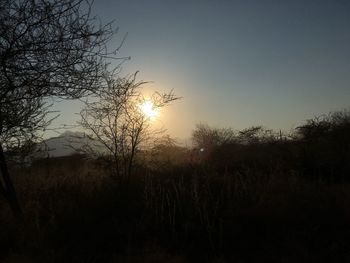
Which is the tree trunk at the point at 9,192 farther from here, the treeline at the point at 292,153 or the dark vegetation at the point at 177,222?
the treeline at the point at 292,153

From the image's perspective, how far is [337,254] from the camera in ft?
25.5

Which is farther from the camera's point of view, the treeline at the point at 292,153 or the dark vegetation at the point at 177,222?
the treeline at the point at 292,153

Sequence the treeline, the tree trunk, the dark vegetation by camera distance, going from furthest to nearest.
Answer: the treeline < the tree trunk < the dark vegetation

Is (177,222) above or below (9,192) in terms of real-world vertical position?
below

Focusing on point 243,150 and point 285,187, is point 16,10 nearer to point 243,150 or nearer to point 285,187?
point 285,187

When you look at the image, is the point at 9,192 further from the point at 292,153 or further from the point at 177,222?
the point at 292,153

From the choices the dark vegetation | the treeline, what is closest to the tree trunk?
the dark vegetation

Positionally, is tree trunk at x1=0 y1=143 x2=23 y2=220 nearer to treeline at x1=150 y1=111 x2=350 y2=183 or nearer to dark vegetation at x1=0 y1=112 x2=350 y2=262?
dark vegetation at x1=0 y1=112 x2=350 y2=262

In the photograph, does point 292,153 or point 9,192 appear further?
point 292,153

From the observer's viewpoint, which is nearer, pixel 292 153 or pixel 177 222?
pixel 177 222

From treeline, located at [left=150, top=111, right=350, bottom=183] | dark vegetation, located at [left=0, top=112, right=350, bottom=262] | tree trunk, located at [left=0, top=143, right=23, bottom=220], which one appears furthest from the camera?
treeline, located at [left=150, top=111, right=350, bottom=183]

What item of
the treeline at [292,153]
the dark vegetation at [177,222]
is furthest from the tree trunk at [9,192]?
the treeline at [292,153]

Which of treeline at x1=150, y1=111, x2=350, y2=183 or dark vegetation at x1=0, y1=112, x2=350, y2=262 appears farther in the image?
treeline at x1=150, y1=111, x2=350, y2=183

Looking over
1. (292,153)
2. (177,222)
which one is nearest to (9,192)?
(177,222)
